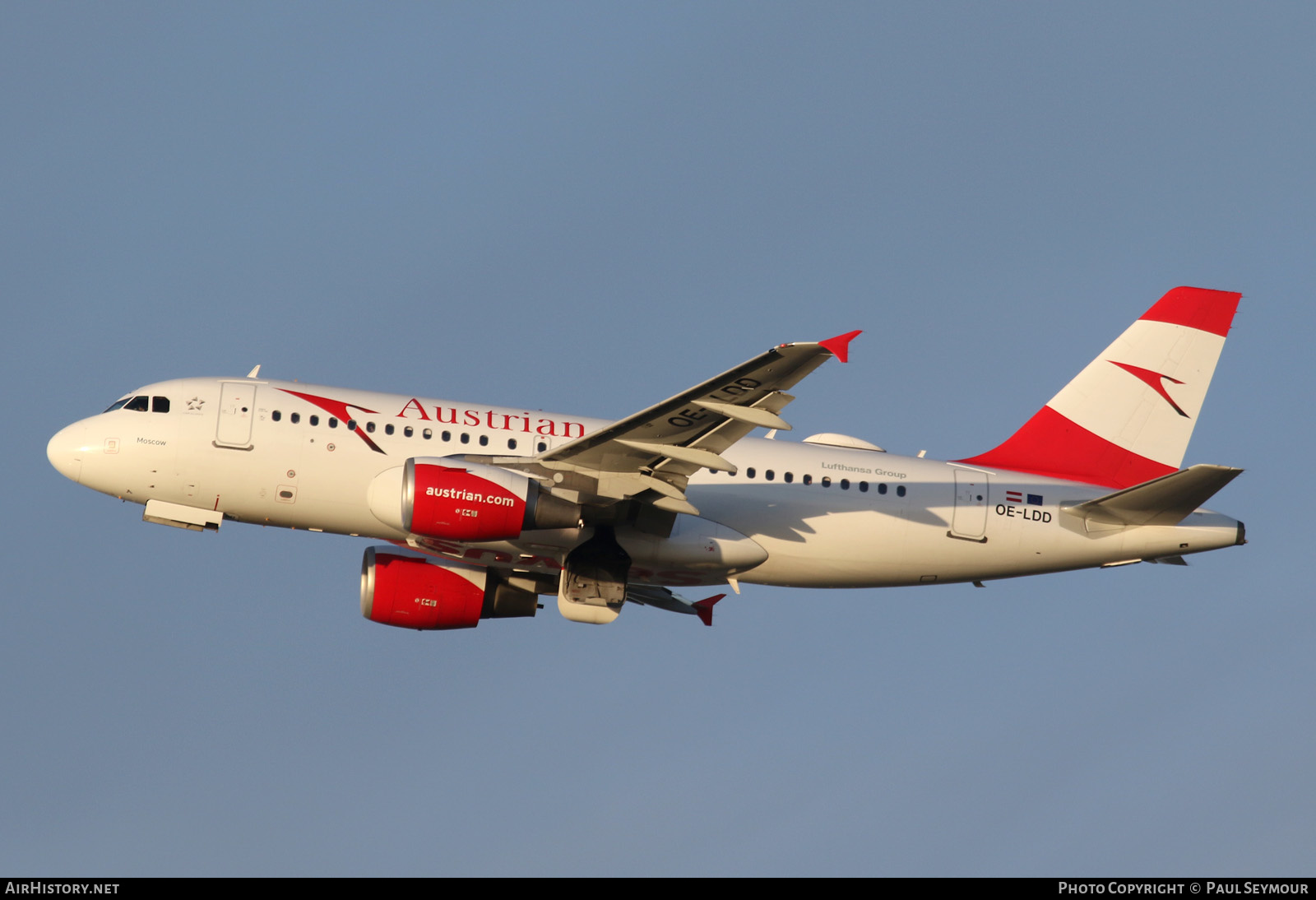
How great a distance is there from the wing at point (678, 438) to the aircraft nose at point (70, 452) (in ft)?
33.8

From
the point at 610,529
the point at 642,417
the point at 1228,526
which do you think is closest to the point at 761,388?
the point at 642,417

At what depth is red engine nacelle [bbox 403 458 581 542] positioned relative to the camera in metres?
31.2

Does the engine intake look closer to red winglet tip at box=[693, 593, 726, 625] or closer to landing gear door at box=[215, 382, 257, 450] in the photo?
landing gear door at box=[215, 382, 257, 450]

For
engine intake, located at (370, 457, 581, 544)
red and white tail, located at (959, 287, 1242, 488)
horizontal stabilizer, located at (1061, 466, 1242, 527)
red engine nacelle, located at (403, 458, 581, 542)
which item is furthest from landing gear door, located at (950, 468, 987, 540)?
red engine nacelle, located at (403, 458, 581, 542)

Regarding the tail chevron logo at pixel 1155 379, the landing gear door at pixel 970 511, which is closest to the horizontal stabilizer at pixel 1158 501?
the landing gear door at pixel 970 511

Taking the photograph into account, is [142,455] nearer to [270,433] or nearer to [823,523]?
[270,433]

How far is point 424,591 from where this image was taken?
3700 centimetres

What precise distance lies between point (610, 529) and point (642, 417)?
4.51 m

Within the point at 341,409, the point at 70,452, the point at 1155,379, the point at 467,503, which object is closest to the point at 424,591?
the point at 341,409

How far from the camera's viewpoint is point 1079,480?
3812 cm

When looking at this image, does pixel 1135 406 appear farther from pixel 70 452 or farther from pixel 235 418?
pixel 70 452

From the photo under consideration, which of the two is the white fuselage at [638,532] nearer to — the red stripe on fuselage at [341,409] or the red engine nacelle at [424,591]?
the red stripe on fuselage at [341,409]

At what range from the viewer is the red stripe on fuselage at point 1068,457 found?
3819 cm

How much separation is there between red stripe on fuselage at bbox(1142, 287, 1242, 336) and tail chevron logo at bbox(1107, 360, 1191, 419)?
169cm
